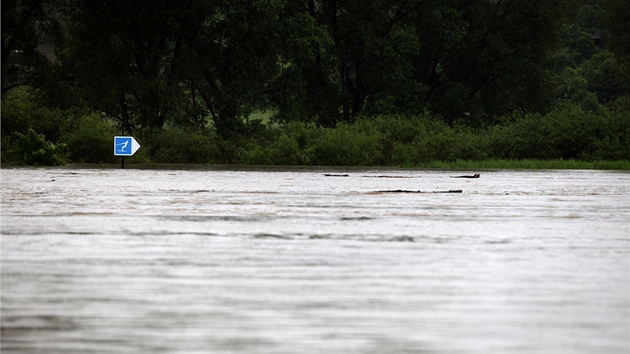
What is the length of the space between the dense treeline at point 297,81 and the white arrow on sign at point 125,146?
2.94ft

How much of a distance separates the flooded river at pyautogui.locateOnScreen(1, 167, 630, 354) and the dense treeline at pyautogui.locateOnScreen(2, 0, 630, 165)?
22663mm

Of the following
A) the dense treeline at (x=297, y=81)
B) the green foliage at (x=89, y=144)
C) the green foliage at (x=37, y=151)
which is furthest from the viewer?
the dense treeline at (x=297, y=81)

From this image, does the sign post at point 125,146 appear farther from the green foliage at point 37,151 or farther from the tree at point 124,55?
the tree at point 124,55

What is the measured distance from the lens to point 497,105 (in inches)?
2379

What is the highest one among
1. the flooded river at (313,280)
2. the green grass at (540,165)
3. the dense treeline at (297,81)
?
the dense treeline at (297,81)

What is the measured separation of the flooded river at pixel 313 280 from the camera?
404 cm

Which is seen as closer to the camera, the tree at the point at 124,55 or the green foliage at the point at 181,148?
the green foliage at the point at 181,148

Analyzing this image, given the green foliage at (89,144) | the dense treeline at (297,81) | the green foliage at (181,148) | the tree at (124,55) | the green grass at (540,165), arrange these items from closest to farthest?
the green grass at (540,165)
the green foliage at (89,144)
the dense treeline at (297,81)
the green foliage at (181,148)
the tree at (124,55)

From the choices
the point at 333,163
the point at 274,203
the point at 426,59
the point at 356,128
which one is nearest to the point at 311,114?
the point at 426,59

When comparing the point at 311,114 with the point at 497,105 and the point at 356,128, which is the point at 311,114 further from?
the point at 356,128

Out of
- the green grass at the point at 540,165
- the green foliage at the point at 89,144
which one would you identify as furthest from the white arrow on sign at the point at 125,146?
the green grass at the point at 540,165

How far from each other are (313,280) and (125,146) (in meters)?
30.1

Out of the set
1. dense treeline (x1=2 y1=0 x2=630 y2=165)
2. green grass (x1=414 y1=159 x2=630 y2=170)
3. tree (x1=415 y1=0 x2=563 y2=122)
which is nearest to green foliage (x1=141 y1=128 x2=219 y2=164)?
dense treeline (x1=2 y1=0 x2=630 y2=165)

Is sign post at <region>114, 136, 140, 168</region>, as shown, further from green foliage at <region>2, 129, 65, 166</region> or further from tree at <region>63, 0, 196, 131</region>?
tree at <region>63, 0, 196, 131</region>
